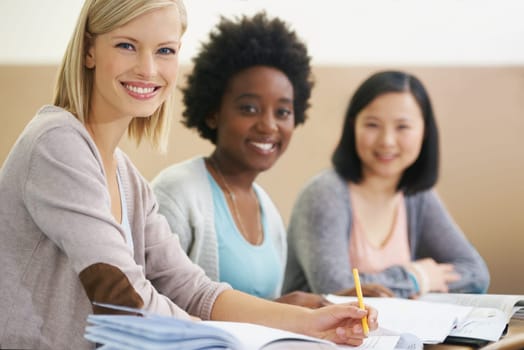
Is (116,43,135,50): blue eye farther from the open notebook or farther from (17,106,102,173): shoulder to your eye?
the open notebook

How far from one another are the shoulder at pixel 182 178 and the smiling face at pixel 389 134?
1.74ft

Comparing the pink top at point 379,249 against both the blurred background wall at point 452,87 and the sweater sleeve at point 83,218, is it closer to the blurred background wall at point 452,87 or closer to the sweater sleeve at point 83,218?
the blurred background wall at point 452,87

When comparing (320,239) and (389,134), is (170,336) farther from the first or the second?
(389,134)

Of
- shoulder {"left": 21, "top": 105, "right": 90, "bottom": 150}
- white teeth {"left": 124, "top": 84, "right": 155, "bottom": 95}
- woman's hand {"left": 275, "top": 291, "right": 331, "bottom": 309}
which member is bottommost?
woman's hand {"left": 275, "top": 291, "right": 331, "bottom": 309}

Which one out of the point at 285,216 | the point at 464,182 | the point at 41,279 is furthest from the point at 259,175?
the point at 41,279

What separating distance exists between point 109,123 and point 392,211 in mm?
1145

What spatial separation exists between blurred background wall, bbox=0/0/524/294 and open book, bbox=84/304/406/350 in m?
1.21

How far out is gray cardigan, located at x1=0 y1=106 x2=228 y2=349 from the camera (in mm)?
940

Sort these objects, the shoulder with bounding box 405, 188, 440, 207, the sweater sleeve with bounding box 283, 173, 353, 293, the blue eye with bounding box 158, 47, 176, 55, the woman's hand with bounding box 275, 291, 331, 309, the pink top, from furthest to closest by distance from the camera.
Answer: the shoulder with bounding box 405, 188, 440, 207, the pink top, the sweater sleeve with bounding box 283, 173, 353, 293, the woman's hand with bounding box 275, 291, 331, 309, the blue eye with bounding box 158, 47, 176, 55

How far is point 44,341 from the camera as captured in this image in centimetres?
99

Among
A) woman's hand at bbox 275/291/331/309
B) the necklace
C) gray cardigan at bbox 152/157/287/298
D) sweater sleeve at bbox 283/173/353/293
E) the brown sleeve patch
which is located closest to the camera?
the brown sleeve patch

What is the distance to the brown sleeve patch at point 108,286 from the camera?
925 millimetres

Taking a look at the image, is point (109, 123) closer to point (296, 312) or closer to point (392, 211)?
point (296, 312)

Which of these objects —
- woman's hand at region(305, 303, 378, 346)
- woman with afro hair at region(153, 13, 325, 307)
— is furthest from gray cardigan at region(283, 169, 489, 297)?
woman's hand at region(305, 303, 378, 346)
